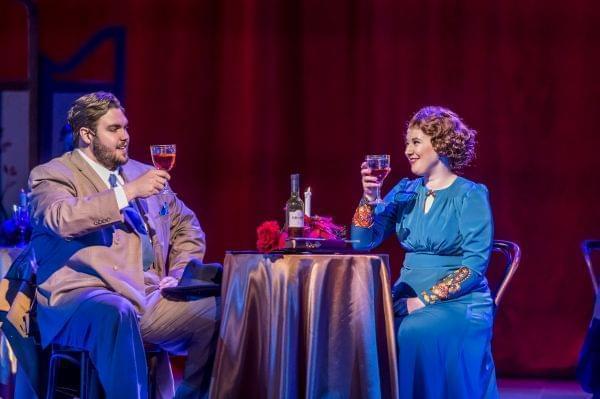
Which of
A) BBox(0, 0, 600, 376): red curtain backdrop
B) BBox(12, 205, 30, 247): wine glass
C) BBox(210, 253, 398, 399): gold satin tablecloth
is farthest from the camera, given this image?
BBox(0, 0, 600, 376): red curtain backdrop

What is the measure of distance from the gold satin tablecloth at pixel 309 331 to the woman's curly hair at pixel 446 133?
71 centimetres

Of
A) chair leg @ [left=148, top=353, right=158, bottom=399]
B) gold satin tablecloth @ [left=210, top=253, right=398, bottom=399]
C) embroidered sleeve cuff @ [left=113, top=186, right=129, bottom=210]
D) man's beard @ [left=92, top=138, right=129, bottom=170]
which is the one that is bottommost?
chair leg @ [left=148, top=353, right=158, bottom=399]

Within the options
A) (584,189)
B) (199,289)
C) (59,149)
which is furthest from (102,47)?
(584,189)

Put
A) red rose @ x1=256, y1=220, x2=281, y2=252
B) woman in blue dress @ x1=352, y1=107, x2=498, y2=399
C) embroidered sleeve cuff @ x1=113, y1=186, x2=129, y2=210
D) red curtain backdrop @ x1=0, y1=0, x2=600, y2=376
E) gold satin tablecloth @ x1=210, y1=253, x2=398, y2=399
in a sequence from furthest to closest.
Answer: red curtain backdrop @ x1=0, y1=0, x2=600, y2=376 < embroidered sleeve cuff @ x1=113, y1=186, x2=129, y2=210 < woman in blue dress @ x1=352, y1=107, x2=498, y2=399 < red rose @ x1=256, y1=220, x2=281, y2=252 < gold satin tablecloth @ x1=210, y1=253, x2=398, y2=399

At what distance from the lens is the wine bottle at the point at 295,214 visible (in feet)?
11.0

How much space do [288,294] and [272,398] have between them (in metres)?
0.36

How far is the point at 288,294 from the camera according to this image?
3098 millimetres

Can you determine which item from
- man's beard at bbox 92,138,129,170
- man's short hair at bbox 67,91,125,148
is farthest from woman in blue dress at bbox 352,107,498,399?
man's short hair at bbox 67,91,125,148

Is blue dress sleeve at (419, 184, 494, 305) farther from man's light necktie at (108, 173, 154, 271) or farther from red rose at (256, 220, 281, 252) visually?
man's light necktie at (108, 173, 154, 271)

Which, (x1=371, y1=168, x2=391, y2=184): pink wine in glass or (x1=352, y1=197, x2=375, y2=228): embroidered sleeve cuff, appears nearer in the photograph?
(x1=371, y1=168, x2=391, y2=184): pink wine in glass

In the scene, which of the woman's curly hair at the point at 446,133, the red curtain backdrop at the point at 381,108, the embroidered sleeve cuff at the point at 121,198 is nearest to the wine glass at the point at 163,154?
the embroidered sleeve cuff at the point at 121,198

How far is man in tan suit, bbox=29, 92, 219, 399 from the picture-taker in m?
3.31

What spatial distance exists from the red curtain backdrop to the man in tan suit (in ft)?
5.06

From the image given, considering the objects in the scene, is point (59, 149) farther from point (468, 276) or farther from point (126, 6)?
point (468, 276)
